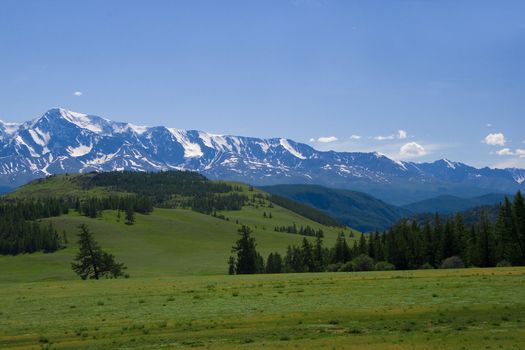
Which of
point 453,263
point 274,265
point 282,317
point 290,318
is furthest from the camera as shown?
point 274,265

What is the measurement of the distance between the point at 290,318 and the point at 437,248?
266ft

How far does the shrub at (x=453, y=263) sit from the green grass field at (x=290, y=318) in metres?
49.2

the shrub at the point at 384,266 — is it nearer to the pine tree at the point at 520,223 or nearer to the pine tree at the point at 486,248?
the pine tree at the point at 486,248

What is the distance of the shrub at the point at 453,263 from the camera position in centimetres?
9275

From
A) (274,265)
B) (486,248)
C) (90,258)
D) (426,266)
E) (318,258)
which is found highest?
(486,248)

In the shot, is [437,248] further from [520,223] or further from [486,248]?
[520,223]

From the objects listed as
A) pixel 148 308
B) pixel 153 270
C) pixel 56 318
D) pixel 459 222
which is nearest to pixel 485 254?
pixel 459 222

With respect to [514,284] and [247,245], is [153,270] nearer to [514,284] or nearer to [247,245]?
[247,245]

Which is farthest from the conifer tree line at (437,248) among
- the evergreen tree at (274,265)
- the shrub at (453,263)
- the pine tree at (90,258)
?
the pine tree at (90,258)

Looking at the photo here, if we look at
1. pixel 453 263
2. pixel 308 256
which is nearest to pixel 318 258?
pixel 308 256

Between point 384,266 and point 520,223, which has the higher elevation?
point 520,223

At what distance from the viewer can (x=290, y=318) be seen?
102ft

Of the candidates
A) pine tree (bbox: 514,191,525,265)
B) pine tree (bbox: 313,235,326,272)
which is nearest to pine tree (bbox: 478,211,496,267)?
pine tree (bbox: 514,191,525,265)

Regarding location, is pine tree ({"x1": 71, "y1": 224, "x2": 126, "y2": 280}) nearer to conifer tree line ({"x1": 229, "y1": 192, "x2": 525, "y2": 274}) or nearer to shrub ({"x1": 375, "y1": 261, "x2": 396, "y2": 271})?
conifer tree line ({"x1": 229, "y1": 192, "x2": 525, "y2": 274})
